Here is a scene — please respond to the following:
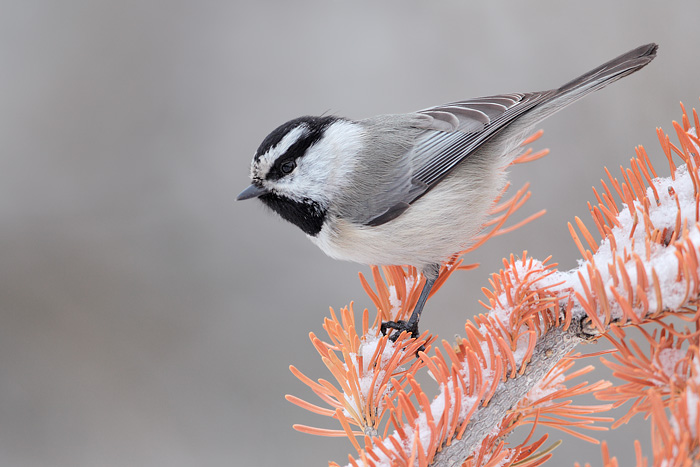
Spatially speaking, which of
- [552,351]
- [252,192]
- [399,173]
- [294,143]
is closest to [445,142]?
[399,173]

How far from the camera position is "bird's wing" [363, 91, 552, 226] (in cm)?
153

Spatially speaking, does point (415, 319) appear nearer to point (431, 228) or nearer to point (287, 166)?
point (431, 228)

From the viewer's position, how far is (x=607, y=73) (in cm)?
133

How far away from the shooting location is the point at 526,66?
2287mm

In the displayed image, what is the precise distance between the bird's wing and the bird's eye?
0.84 ft

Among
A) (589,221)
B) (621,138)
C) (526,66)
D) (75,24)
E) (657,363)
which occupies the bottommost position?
(657,363)

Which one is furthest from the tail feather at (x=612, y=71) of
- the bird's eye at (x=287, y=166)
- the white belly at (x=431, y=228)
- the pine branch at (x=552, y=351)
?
the bird's eye at (x=287, y=166)

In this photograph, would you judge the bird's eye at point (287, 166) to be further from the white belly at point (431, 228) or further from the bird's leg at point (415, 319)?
the bird's leg at point (415, 319)

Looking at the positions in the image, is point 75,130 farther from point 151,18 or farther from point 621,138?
point 621,138

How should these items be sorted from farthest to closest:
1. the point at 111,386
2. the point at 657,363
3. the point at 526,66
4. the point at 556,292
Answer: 1. the point at 526,66
2. the point at 111,386
3. the point at 556,292
4. the point at 657,363

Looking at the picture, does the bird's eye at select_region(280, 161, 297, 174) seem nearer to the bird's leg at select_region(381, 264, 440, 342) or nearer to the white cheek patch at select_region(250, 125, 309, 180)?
the white cheek patch at select_region(250, 125, 309, 180)

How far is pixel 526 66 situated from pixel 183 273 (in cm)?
156

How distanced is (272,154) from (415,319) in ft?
1.96

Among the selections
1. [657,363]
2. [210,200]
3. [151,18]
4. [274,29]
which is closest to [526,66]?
[274,29]
